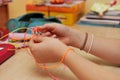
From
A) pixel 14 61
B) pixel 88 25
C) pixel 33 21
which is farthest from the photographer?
pixel 88 25

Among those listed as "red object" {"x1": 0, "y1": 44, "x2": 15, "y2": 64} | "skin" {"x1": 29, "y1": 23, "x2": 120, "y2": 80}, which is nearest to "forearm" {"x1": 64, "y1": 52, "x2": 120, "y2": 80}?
"skin" {"x1": 29, "y1": 23, "x2": 120, "y2": 80}

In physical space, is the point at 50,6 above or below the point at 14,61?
above

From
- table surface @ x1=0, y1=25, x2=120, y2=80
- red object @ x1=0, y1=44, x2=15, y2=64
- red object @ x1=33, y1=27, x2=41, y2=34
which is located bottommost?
table surface @ x1=0, y1=25, x2=120, y2=80

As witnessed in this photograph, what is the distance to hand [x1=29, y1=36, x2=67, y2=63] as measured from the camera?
22.2 inches

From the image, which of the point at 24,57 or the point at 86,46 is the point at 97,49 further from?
the point at 24,57

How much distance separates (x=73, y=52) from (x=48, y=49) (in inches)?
2.8

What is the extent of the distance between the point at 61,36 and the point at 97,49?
139mm

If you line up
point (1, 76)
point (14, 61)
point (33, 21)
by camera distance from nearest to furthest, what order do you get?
point (1, 76) → point (14, 61) → point (33, 21)

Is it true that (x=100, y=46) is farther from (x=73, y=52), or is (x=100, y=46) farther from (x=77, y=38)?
(x=73, y=52)

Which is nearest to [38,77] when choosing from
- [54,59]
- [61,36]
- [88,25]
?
[54,59]

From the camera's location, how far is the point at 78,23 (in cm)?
131

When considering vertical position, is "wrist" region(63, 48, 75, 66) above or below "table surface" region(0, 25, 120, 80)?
above

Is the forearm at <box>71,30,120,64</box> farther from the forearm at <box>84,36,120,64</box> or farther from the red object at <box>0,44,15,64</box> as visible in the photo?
the red object at <box>0,44,15,64</box>

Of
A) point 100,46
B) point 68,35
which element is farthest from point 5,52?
point 100,46
